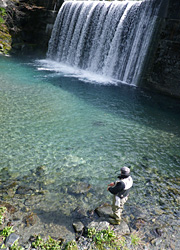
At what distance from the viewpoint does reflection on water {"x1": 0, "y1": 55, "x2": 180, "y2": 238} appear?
563 cm

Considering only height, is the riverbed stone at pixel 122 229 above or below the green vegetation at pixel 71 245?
above

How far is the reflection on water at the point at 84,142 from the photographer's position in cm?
563

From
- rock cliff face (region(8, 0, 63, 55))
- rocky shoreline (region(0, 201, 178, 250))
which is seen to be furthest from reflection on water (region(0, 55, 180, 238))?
rock cliff face (region(8, 0, 63, 55))

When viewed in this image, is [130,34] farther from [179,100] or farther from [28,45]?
[28,45]

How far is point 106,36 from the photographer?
18.1m

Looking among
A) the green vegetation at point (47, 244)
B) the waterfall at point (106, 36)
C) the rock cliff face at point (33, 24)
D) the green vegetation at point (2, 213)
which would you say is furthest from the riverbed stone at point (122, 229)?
the rock cliff face at point (33, 24)

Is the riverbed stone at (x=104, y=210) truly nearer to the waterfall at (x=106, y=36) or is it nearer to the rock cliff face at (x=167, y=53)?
the rock cliff face at (x=167, y=53)

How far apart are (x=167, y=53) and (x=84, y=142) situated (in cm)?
932

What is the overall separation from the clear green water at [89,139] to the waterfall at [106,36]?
3.62 m

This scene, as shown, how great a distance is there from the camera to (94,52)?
19156mm

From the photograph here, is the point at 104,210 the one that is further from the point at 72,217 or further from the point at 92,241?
the point at 92,241

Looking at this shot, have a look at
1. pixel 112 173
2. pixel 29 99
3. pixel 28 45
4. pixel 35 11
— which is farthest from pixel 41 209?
pixel 35 11

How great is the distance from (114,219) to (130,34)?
1463 centimetres

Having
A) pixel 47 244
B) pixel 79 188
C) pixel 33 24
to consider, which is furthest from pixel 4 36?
pixel 47 244
